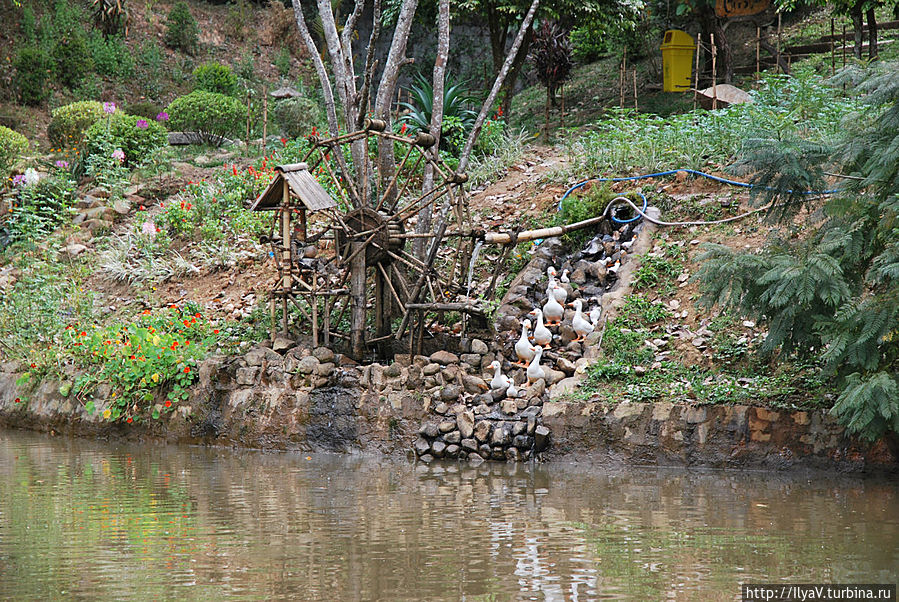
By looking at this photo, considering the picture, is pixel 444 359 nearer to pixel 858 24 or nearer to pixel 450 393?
pixel 450 393

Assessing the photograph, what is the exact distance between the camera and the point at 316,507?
5.83 m

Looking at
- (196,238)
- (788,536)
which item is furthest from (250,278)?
(788,536)

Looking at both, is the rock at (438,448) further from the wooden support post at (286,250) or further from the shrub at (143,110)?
the shrub at (143,110)

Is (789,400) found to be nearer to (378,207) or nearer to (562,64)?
(378,207)

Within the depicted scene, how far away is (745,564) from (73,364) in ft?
25.4

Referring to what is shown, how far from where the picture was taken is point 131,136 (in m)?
15.3

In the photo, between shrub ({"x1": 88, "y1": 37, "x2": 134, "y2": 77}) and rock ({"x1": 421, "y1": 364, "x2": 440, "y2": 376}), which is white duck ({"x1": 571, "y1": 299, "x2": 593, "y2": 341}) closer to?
rock ({"x1": 421, "y1": 364, "x2": 440, "y2": 376})

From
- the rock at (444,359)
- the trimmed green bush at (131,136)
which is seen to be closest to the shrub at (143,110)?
the trimmed green bush at (131,136)

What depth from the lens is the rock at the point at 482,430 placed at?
7.64 metres

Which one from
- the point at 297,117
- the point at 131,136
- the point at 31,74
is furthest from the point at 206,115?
the point at 31,74

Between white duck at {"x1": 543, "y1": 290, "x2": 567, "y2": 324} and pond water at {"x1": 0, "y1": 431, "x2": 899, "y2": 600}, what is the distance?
1.90 m

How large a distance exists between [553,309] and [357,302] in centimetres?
201

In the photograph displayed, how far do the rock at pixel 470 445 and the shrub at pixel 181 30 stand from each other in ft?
69.2

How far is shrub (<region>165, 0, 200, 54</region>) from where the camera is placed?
82.3ft
